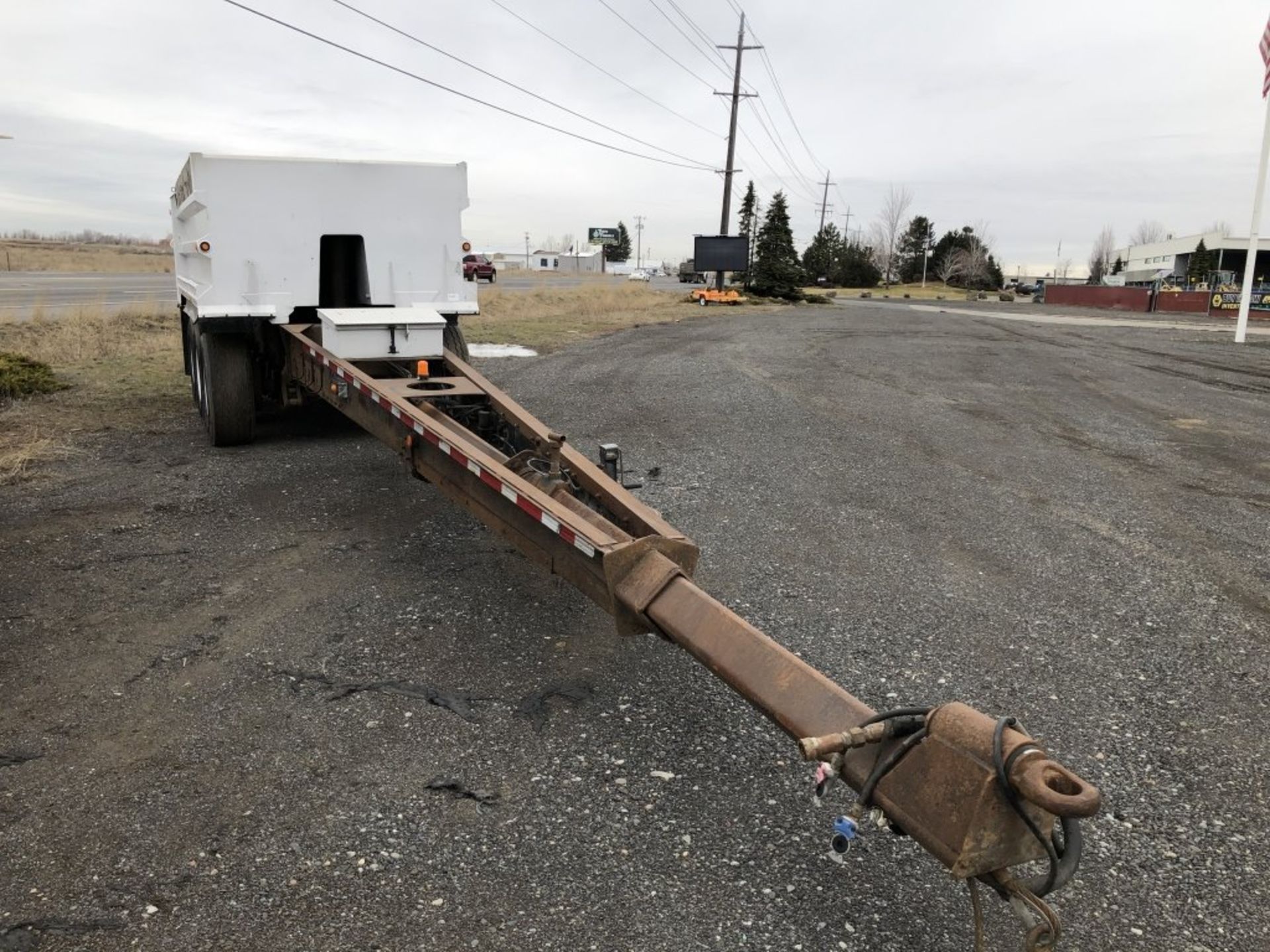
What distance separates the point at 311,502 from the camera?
6379 millimetres

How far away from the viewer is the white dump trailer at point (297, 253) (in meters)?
7.17

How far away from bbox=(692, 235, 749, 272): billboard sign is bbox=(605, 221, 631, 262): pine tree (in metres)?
109

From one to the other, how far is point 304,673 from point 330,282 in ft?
15.7

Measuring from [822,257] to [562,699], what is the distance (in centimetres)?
7814

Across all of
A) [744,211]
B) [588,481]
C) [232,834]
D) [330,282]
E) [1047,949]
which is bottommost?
[232,834]

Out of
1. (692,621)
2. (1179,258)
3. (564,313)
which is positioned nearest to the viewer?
(692,621)

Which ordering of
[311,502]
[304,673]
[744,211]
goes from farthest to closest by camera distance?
[744,211]
[311,502]
[304,673]

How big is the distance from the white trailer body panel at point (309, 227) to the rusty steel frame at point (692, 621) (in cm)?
190

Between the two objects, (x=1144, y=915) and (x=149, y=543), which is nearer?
(x=1144, y=915)

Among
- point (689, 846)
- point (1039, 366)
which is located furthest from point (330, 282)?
point (1039, 366)

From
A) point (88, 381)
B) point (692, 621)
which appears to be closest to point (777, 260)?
point (88, 381)

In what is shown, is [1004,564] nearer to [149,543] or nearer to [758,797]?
[758,797]

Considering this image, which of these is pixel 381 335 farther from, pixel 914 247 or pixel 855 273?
pixel 914 247

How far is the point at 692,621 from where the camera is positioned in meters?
2.88
